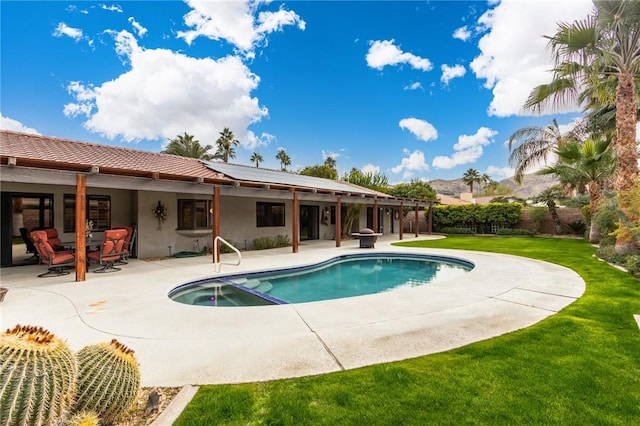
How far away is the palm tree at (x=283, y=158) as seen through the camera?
54531mm

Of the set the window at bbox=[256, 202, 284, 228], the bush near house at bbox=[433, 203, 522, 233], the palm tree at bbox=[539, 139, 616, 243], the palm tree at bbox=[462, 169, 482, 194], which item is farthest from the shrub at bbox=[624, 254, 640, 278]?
the palm tree at bbox=[462, 169, 482, 194]

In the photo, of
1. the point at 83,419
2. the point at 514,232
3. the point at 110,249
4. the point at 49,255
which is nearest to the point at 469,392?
the point at 83,419

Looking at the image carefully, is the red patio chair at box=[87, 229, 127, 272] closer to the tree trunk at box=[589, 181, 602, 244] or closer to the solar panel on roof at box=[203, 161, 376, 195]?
the solar panel on roof at box=[203, 161, 376, 195]

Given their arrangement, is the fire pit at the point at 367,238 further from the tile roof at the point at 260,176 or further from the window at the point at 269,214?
the window at the point at 269,214

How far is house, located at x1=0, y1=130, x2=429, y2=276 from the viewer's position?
25.6 ft

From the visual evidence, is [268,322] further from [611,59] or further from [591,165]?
[591,165]

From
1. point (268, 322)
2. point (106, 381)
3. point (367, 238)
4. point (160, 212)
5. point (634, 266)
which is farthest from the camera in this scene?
point (367, 238)

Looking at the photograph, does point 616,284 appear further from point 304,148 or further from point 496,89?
point 304,148

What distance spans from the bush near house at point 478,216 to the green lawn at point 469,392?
72.6ft

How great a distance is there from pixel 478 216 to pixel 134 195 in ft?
77.0

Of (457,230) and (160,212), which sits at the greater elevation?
(160,212)

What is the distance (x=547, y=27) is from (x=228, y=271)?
46.0 ft

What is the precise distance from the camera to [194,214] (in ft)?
44.2

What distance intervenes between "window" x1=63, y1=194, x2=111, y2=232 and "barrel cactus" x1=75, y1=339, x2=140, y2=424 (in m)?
11.0
